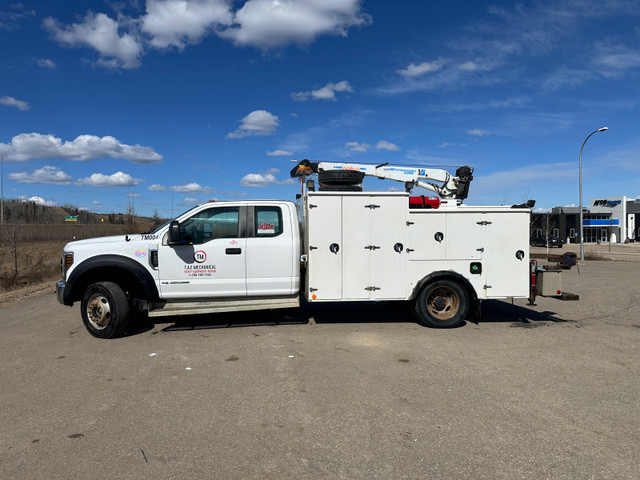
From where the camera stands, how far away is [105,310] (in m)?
6.54

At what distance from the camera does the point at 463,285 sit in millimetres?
7164

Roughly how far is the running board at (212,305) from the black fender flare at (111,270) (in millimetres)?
210

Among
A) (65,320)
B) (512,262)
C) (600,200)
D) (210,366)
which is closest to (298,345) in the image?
(210,366)

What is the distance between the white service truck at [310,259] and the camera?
6.57 m

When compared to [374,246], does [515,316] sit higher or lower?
lower

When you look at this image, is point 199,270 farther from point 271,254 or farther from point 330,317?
point 330,317

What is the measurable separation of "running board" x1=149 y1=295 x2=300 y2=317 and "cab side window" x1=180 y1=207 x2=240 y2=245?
98cm

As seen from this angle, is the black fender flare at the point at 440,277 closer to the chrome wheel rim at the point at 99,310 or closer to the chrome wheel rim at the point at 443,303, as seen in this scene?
the chrome wheel rim at the point at 443,303

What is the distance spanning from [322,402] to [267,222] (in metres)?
3.43

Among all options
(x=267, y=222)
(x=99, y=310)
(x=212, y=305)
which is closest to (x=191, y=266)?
(x=212, y=305)

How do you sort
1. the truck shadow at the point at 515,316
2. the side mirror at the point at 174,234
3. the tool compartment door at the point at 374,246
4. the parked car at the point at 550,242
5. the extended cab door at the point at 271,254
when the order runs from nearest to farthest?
the side mirror at the point at 174,234
the extended cab door at the point at 271,254
the tool compartment door at the point at 374,246
the truck shadow at the point at 515,316
the parked car at the point at 550,242

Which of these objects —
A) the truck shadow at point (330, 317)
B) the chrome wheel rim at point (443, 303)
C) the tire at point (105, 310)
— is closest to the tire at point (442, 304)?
the chrome wheel rim at point (443, 303)

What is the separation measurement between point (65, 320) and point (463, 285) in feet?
24.3

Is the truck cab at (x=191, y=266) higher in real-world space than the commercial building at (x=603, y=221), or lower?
lower
